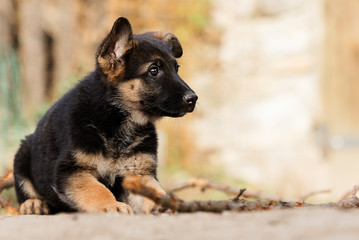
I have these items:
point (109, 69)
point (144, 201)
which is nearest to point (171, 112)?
point (109, 69)

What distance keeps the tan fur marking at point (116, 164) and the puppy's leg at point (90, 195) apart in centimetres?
9

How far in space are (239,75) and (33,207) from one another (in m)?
6.53

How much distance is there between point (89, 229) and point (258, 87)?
7.86 metres

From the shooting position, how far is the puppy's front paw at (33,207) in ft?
15.2

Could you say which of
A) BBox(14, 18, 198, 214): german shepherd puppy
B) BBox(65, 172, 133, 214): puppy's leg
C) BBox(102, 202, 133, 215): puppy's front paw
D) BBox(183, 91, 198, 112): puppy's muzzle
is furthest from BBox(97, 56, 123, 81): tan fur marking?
BBox(102, 202, 133, 215): puppy's front paw

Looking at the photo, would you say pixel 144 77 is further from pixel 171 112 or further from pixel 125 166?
pixel 125 166

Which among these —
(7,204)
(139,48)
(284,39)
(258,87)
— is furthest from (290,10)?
(7,204)

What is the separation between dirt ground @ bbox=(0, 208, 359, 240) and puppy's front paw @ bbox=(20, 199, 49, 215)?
55.0 inches

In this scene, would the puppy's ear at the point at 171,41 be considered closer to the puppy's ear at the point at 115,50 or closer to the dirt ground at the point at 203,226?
the puppy's ear at the point at 115,50

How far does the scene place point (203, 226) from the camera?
2.81 meters

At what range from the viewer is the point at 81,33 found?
36.6 ft

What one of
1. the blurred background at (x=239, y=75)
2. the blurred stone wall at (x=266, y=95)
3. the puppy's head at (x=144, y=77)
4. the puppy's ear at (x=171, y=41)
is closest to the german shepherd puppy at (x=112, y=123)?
the puppy's head at (x=144, y=77)

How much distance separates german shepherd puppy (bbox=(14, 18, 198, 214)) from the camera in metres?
4.20

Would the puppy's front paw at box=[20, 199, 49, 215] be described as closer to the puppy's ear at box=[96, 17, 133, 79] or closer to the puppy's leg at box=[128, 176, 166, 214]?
the puppy's leg at box=[128, 176, 166, 214]
